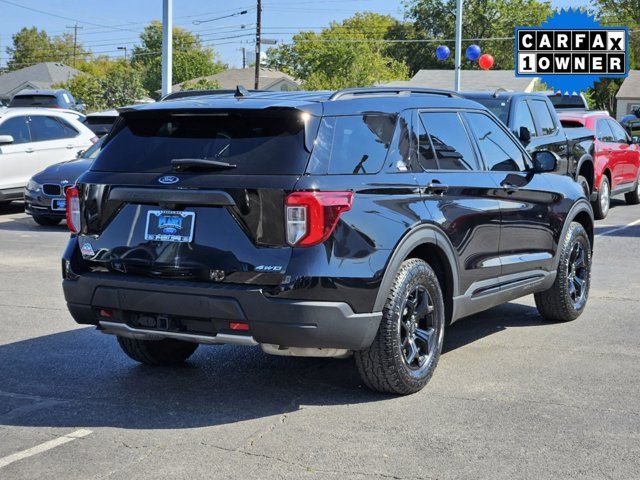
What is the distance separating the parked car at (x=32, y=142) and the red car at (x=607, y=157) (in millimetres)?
8801

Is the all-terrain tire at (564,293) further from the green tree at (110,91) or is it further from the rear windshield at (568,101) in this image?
the green tree at (110,91)

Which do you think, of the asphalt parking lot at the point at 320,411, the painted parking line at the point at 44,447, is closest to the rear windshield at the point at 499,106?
the asphalt parking lot at the point at 320,411

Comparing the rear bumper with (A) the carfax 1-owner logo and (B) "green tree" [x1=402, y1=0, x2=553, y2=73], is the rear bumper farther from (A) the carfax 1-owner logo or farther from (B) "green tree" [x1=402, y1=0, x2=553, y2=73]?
(B) "green tree" [x1=402, y1=0, x2=553, y2=73]

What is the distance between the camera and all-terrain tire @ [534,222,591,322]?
784cm

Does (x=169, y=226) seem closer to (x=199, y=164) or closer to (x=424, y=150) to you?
(x=199, y=164)

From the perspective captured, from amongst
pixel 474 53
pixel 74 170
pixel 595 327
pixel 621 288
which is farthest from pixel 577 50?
pixel 595 327

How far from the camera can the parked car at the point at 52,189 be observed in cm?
1520

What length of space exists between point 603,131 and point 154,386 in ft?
41.5

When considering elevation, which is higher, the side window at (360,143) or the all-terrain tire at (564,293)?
the side window at (360,143)

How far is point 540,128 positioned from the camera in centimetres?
1341

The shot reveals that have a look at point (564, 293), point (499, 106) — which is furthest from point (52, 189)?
point (564, 293)

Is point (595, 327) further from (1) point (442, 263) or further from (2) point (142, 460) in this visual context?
(2) point (142, 460)

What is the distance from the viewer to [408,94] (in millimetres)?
6336

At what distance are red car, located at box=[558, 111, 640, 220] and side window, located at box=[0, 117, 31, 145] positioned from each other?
9.38 metres
